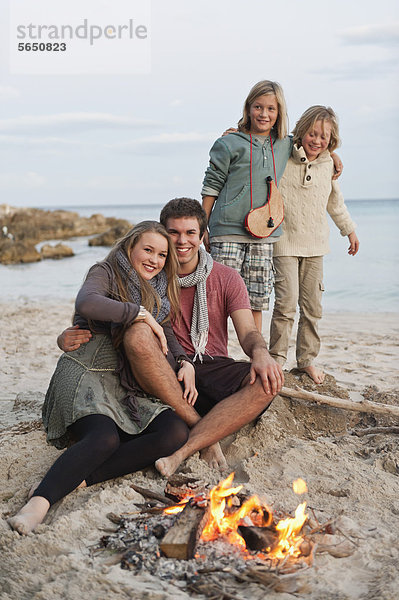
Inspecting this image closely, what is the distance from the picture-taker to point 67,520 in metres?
2.54

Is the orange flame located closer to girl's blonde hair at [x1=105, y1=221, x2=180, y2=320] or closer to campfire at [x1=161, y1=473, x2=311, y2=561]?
campfire at [x1=161, y1=473, x2=311, y2=561]

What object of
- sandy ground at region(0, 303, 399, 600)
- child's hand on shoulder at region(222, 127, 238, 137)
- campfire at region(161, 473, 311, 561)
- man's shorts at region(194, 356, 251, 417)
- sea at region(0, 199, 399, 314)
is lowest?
sea at region(0, 199, 399, 314)

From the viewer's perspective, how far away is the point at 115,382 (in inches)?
125

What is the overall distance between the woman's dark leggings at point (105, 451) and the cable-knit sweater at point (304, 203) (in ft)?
6.41

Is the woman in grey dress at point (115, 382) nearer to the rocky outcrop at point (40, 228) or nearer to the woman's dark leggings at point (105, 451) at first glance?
the woman's dark leggings at point (105, 451)

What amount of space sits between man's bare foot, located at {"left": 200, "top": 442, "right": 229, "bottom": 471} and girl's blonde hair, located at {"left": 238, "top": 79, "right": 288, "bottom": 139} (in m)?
2.34

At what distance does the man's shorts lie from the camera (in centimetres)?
347

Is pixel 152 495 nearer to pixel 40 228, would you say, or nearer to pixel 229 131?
pixel 229 131

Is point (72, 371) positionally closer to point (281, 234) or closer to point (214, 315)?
point (214, 315)

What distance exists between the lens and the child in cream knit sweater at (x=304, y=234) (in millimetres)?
4484

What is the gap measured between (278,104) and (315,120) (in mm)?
308

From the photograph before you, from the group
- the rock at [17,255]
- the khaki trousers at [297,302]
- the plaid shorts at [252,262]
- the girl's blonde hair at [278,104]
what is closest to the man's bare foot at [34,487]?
the plaid shorts at [252,262]

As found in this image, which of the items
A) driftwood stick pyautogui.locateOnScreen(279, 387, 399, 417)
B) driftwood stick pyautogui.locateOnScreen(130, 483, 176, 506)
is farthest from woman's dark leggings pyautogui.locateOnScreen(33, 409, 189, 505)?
driftwood stick pyautogui.locateOnScreen(279, 387, 399, 417)

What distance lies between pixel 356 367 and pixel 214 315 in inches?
93.4
